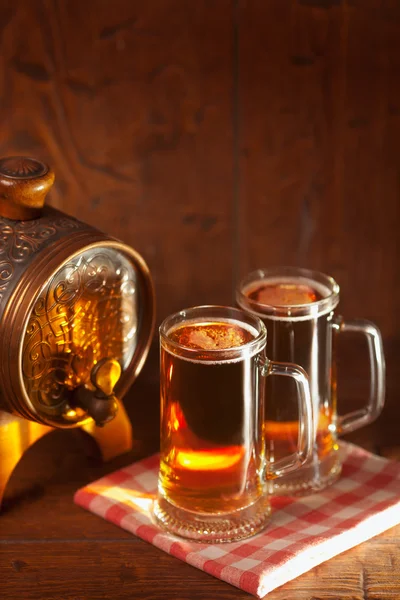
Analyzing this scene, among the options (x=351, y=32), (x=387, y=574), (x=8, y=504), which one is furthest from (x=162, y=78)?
(x=387, y=574)

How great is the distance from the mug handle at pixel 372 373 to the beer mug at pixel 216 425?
0.14 metres

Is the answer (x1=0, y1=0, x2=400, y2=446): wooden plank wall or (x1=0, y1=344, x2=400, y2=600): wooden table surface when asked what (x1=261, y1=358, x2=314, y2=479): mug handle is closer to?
(x1=0, y1=344, x2=400, y2=600): wooden table surface

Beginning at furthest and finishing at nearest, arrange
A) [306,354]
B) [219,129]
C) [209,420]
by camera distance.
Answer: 1. [219,129]
2. [306,354]
3. [209,420]

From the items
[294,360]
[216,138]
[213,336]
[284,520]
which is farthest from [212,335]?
[216,138]

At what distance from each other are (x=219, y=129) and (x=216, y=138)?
0.01 metres

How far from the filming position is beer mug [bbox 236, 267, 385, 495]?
113 cm

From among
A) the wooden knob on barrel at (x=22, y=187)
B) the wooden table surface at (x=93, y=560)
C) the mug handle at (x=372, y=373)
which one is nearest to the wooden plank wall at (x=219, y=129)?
the mug handle at (x=372, y=373)

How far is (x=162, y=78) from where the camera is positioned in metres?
1.42

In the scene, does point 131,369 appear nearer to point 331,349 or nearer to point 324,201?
point 331,349

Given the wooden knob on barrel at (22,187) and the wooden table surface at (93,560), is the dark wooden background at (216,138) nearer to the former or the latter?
the wooden table surface at (93,560)

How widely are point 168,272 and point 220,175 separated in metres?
0.18

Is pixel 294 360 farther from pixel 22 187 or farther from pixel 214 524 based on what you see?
pixel 22 187

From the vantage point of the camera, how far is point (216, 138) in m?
1.47

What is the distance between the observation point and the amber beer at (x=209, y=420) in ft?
3.35
